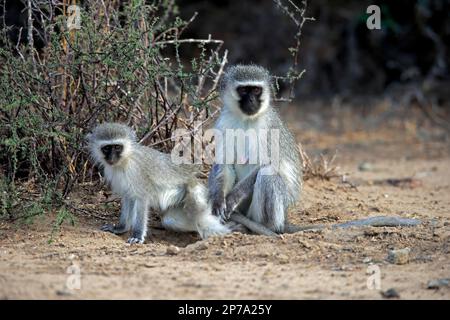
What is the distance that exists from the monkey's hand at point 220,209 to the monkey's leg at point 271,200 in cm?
25

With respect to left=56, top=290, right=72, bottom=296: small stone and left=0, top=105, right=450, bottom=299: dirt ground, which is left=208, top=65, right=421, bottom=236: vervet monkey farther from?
left=56, top=290, right=72, bottom=296: small stone

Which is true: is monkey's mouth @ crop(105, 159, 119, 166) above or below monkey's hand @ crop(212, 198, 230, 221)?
above

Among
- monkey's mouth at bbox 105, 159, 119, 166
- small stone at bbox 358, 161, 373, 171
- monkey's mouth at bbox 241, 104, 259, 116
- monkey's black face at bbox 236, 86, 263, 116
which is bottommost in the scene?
small stone at bbox 358, 161, 373, 171

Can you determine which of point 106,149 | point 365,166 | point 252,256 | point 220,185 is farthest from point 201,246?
point 365,166

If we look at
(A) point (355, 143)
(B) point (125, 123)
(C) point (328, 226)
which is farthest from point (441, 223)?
(A) point (355, 143)

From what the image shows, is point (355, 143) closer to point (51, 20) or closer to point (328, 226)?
point (328, 226)

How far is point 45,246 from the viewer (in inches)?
234

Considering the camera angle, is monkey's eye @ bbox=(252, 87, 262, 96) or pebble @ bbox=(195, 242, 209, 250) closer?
pebble @ bbox=(195, 242, 209, 250)

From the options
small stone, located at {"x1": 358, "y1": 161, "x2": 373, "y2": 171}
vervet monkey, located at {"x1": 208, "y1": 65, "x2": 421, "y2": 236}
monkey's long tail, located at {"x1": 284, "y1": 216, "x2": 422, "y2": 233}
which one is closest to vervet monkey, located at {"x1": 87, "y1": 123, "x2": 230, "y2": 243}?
vervet monkey, located at {"x1": 208, "y1": 65, "x2": 421, "y2": 236}

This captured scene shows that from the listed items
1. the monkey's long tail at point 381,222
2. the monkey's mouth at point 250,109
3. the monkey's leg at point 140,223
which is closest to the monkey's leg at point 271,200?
the monkey's long tail at point 381,222

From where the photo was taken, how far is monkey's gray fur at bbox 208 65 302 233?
654 cm

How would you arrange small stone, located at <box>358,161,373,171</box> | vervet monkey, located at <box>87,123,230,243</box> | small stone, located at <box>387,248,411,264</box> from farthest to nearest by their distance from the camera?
small stone, located at <box>358,161,373,171</box> → vervet monkey, located at <box>87,123,230,243</box> → small stone, located at <box>387,248,411,264</box>

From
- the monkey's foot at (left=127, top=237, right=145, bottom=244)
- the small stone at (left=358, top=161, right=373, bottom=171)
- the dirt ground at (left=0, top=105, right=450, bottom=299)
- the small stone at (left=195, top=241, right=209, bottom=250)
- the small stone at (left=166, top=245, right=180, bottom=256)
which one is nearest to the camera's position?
the dirt ground at (left=0, top=105, right=450, bottom=299)

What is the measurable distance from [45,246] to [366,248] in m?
2.27
